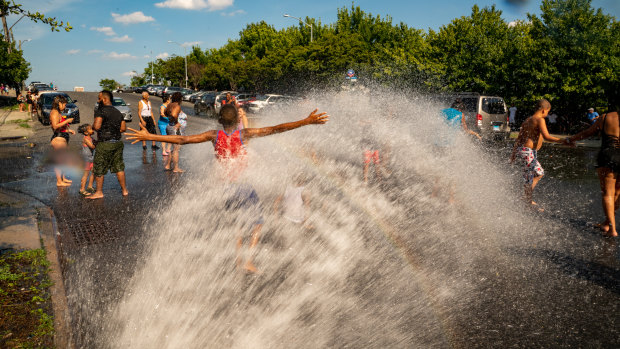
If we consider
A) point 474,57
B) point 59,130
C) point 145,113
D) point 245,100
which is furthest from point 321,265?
point 245,100

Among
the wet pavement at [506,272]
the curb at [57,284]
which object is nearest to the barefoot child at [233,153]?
the wet pavement at [506,272]

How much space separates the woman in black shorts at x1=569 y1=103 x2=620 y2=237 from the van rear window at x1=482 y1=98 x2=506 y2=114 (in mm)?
12849

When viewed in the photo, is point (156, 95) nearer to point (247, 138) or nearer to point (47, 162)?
point (47, 162)

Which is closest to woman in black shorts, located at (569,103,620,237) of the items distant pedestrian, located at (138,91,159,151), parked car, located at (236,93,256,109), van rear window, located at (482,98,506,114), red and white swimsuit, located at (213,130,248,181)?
red and white swimsuit, located at (213,130,248,181)

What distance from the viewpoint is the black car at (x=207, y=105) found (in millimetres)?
33228

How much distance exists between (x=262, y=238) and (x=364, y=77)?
108 ft

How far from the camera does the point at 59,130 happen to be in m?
8.36

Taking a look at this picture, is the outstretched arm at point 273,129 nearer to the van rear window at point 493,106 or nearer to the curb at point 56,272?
the curb at point 56,272

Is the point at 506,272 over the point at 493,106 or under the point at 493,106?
under

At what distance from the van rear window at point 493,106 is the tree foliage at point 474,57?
5.26 m

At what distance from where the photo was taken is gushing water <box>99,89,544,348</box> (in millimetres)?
3451

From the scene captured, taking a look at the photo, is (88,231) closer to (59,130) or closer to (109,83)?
(59,130)

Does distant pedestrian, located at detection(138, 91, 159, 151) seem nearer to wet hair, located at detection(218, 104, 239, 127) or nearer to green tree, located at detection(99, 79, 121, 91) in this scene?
wet hair, located at detection(218, 104, 239, 127)

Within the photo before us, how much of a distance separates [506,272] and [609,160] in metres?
2.61
